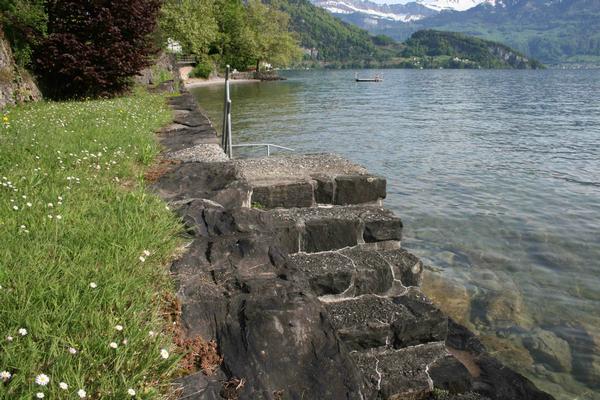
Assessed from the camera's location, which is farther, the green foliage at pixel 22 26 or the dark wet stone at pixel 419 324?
the green foliage at pixel 22 26

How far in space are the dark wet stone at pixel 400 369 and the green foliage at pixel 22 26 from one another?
14644 millimetres

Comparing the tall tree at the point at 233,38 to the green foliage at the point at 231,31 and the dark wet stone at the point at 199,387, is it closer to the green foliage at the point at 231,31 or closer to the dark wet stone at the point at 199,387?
the green foliage at the point at 231,31

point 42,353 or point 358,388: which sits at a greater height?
point 42,353

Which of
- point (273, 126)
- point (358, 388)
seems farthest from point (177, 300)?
point (273, 126)

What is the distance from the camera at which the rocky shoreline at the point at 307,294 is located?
2465mm

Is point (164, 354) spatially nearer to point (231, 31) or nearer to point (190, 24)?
point (190, 24)

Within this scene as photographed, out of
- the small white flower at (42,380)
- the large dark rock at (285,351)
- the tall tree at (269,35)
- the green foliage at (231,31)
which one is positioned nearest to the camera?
the small white flower at (42,380)

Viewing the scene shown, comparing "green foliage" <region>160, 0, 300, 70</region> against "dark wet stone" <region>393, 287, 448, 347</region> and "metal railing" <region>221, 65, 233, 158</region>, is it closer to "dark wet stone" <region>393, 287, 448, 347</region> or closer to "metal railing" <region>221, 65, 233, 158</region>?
"metal railing" <region>221, 65, 233, 158</region>

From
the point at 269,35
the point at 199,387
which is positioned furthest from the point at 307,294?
the point at 269,35

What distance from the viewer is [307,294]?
9.61 feet

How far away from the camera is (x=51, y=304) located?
7.92ft

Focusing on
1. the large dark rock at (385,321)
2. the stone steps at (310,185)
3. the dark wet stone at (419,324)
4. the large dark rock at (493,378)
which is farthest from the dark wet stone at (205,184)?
the large dark rock at (493,378)

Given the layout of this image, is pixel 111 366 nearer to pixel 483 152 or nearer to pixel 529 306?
pixel 529 306

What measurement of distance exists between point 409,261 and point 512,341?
73.0 inches
